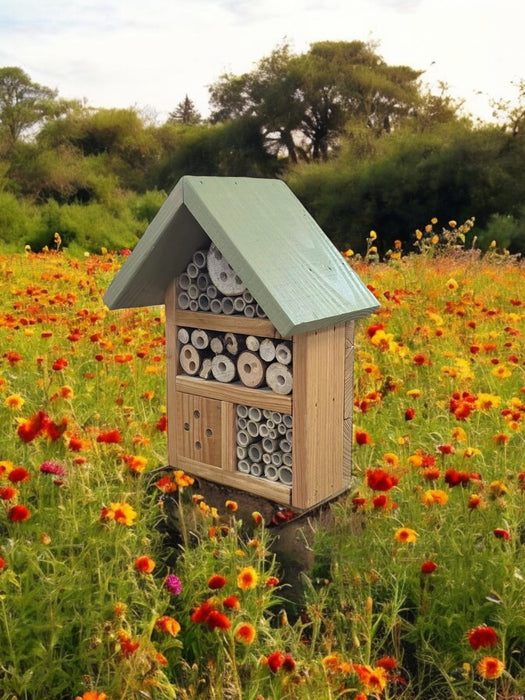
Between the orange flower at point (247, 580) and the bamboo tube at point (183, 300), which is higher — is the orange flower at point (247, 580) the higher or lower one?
the lower one

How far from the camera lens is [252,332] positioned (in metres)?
2.50

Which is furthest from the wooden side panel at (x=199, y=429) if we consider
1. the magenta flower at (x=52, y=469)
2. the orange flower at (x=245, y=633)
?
the orange flower at (x=245, y=633)

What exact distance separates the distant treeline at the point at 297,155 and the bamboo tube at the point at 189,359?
10.7 meters

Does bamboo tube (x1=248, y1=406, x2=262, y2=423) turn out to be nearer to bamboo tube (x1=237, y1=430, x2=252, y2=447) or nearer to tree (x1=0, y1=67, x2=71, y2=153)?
bamboo tube (x1=237, y1=430, x2=252, y2=447)

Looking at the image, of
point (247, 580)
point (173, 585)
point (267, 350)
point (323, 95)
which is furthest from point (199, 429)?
point (323, 95)

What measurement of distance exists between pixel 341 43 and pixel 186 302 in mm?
27805

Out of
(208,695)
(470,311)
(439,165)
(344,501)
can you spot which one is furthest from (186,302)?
(439,165)

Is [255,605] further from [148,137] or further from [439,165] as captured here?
[148,137]

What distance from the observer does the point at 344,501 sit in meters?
2.68

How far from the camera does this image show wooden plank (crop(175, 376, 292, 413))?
2.47m

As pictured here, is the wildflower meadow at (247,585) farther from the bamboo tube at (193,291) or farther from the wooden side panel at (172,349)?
the bamboo tube at (193,291)

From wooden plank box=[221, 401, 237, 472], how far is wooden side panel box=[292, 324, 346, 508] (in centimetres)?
28

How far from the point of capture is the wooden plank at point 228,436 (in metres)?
2.63

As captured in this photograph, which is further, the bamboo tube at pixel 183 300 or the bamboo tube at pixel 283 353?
the bamboo tube at pixel 183 300
